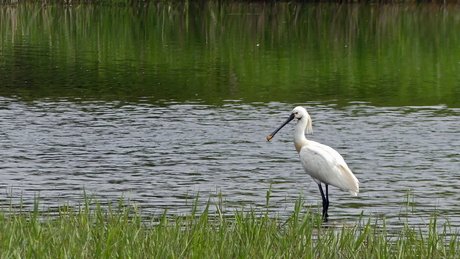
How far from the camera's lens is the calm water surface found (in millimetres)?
11727

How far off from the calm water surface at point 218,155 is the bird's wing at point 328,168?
391 millimetres

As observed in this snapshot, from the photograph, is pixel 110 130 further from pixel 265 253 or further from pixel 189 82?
pixel 265 253

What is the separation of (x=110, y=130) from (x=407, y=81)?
33.7 ft

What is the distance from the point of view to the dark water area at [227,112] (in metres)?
12.3

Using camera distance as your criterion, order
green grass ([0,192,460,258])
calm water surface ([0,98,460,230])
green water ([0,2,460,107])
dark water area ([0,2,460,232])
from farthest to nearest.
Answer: green water ([0,2,460,107]) < dark water area ([0,2,460,232]) < calm water surface ([0,98,460,230]) < green grass ([0,192,460,258])

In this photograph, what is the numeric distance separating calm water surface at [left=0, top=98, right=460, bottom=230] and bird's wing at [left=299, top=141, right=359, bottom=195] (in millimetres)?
391

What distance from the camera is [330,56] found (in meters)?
30.1

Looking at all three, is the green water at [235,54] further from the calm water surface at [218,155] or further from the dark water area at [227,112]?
the calm water surface at [218,155]

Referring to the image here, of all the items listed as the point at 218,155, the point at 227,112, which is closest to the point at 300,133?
the point at 218,155

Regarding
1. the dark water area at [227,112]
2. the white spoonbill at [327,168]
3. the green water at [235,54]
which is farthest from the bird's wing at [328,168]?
the green water at [235,54]

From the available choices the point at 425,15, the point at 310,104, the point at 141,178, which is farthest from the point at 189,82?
the point at 425,15

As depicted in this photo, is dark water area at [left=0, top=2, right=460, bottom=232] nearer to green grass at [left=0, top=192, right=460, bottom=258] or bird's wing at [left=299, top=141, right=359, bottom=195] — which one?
bird's wing at [left=299, top=141, right=359, bottom=195]

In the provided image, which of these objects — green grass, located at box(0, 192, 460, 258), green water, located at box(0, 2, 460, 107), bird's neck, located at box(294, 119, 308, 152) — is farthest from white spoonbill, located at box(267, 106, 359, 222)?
green water, located at box(0, 2, 460, 107)

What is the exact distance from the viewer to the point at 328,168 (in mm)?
11016
